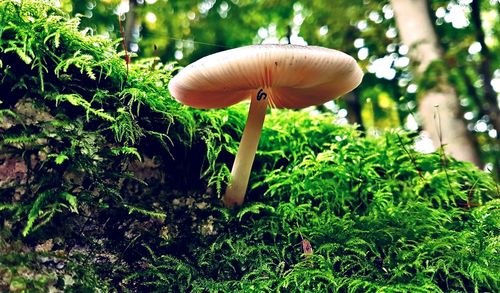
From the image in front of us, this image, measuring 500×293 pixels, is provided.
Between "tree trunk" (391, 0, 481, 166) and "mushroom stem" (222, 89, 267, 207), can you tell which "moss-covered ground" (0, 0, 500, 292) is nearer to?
"mushroom stem" (222, 89, 267, 207)

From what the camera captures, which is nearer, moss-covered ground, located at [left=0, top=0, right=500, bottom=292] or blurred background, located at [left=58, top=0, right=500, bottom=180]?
moss-covered ground, located at [left=0, top=0, right=500, bottom=292]

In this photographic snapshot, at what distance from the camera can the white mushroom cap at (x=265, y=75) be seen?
3.07 ft

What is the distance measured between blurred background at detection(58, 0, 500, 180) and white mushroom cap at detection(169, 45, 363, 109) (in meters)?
0.08

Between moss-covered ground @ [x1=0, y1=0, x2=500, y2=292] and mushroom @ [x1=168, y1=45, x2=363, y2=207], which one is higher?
mushroom @ [x1=168, y1=45, x2=363, y2=207]

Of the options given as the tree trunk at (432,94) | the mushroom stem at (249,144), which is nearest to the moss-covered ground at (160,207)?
the mushroom stem at (249,144)

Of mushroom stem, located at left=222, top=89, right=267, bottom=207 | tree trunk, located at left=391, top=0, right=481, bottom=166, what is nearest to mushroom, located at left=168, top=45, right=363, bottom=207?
mushroom stem, located at left=222, top=89, right=267, bottom=207

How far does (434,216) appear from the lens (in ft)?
4.09

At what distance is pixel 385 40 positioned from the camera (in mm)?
3270

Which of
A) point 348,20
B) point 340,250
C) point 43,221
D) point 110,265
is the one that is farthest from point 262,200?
point 348,20

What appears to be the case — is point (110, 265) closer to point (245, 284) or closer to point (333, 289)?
point (245, 284)

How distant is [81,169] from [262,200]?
61 cm

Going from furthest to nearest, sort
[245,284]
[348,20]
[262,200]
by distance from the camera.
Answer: [348,20]
[262,200]
[245,284]

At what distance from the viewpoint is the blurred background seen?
2197 mm

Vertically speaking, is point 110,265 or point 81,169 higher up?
point 81,169
